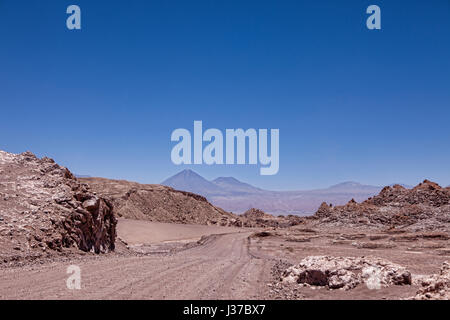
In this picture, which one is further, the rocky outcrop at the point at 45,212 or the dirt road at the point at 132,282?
the rocky outcrop at the point at 45,212

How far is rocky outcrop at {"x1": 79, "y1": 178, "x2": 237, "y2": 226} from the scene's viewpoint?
72856 mm

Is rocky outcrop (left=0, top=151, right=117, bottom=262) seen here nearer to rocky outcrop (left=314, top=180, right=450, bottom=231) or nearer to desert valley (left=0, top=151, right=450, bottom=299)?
desert valley (left=0, top=151, right=450, bottom=299)

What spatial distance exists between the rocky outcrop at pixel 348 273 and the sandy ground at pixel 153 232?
3977 cm

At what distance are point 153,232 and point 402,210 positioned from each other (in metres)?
36.9

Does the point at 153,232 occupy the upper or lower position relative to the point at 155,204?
lower

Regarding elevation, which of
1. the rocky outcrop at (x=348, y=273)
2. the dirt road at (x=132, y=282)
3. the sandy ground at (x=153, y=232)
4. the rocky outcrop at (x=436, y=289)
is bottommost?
the sandy ground at (x=153, y=232)

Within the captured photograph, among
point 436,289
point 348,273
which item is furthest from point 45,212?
point 436,289

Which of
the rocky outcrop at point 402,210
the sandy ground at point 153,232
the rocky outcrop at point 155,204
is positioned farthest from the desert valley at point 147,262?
the rocky outcrop at point 155,204

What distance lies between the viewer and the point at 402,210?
169 feet

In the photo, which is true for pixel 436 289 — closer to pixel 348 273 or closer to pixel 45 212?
pixel 348 273

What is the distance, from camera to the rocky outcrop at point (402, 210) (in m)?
45.0

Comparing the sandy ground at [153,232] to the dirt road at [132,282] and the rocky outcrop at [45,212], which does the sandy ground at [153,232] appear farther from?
the dirt road at [132,282]
